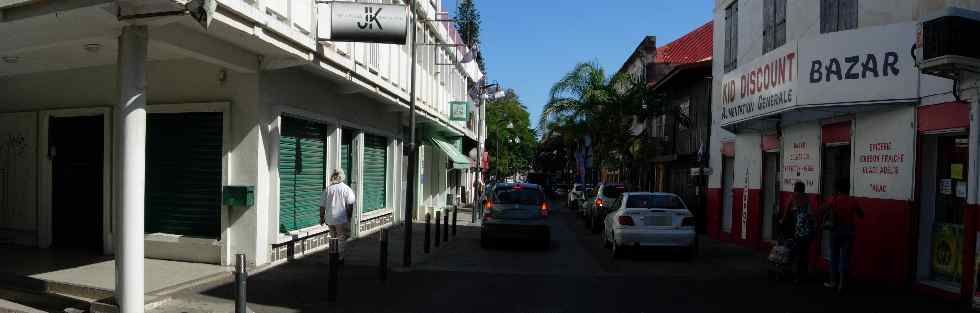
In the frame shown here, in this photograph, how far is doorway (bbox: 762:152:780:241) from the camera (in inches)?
611

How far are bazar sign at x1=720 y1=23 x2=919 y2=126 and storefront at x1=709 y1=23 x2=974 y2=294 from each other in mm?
15

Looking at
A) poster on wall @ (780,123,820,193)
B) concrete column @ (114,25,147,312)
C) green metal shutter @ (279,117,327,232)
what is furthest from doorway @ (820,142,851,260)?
concrete column @ (114,25,147,312)

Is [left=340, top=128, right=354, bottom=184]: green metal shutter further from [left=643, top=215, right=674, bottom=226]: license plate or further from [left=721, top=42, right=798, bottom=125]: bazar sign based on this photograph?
[left=721, top=42, right=798, bottom=125]: bazar sign

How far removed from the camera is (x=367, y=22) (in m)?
10.4

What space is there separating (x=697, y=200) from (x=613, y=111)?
22.3 ft

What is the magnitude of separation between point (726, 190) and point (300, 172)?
1193 cm

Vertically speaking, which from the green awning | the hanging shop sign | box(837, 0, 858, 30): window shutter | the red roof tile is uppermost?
the red roof tile

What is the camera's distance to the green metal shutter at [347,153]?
1484 cm

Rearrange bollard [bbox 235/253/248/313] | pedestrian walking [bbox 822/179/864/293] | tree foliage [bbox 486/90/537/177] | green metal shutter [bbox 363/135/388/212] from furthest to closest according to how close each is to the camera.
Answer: tree foliage [bbox 486/90/537/177], green metal shutter [bbox 363/135/388/212], pedestrian walking [bbox 822/179/864/293], bollard [bbox 235/253/248/313]

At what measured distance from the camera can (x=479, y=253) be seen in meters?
14.3

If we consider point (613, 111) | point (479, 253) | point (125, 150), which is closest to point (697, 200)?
point (613, 111)

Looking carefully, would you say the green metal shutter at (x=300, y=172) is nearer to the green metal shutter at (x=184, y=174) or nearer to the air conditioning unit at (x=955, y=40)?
the green metal shutter at (x=184, y=174)

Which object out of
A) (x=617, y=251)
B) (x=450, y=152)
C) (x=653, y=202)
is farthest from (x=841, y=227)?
(x=450, y=152)

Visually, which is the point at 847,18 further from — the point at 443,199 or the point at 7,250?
the point at 443,199
